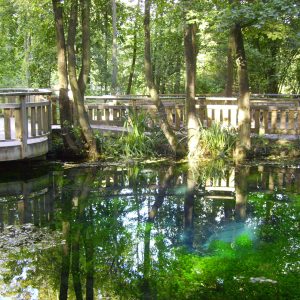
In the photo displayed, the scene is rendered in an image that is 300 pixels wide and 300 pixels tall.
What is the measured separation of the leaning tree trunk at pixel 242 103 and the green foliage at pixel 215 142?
301 mm

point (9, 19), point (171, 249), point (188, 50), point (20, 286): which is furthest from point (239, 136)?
point (9, 19)

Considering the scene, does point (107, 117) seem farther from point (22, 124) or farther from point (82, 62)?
point (22, 124)

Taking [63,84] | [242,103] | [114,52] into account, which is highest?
[114,52]

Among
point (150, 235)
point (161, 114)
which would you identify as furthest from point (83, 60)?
point (150, 235)

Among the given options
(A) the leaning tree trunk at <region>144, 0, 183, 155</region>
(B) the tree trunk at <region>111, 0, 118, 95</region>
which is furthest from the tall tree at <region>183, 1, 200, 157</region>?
(B) the tree trunk at <region>111, 0, 118, 95</region>

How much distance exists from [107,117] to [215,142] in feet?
10.5

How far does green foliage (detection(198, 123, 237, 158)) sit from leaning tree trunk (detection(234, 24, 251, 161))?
0.30m

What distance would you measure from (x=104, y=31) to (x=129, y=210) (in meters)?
14.7

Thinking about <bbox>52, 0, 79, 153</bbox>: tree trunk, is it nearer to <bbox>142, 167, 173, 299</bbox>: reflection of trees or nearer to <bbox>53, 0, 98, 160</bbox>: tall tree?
<bbox>53, 0, 98, 160</bbox>: tall tree

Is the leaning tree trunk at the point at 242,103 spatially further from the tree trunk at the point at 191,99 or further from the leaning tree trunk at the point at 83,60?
the leaning tree trunk at the point at 83,60

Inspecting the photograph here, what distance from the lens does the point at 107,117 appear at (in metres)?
12.2

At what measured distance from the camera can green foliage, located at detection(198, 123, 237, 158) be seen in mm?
10438

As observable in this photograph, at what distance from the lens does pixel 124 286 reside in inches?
169

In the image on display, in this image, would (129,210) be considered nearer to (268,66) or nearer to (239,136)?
(239,136)
